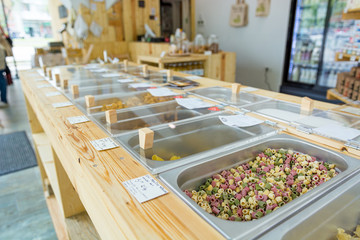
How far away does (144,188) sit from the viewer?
68 cm

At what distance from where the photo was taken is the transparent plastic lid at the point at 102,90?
1.70 metres

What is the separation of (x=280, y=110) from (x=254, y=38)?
4518 mm

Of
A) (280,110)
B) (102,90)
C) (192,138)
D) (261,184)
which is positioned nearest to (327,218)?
(261,184)

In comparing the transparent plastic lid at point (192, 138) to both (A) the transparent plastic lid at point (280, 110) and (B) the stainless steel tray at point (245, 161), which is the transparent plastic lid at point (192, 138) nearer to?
(B) the stainless steel tray at point (245, 161)

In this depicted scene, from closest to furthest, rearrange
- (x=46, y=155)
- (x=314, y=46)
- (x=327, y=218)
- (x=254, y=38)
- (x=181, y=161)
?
(x=327, y=218) < (x=181, y=161) < (x=46, y=155) < (x=314, y=46) < (x=254, y=38)

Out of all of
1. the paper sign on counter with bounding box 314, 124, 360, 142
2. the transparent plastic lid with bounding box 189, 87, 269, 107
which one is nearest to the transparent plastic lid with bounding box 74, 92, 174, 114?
the transparent plastic lid with bounding box 189, 87, 269, 107

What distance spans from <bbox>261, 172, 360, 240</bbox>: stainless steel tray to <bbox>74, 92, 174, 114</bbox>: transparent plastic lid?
1044 millimetres

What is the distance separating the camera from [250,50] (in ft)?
18.3

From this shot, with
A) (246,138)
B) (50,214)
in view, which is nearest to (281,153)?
(246,138)

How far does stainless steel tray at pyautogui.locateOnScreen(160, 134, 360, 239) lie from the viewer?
1.79ft

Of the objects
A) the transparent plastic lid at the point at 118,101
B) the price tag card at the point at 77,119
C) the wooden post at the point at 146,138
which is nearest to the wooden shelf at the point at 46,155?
the transparent plastic lid at the point at 118,101

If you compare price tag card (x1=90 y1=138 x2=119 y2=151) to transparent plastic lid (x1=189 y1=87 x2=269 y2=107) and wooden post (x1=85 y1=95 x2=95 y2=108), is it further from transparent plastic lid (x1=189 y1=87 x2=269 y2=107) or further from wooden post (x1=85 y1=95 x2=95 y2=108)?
transparent plastic lid (x1=189 y1=87 x2=269 y2=107)

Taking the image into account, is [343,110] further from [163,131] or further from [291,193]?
[163,131]

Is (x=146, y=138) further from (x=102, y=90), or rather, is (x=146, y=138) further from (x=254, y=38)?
(x=254, y=38)
